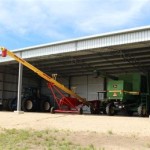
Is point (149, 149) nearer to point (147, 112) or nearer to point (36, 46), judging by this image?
point (147, 112)

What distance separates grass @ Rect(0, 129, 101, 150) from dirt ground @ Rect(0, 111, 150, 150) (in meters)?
0.46

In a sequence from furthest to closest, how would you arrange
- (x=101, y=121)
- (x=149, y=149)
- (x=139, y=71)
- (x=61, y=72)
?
(x=61, y=72) < (x=139, y=71) < (x=101, y=121) < (x=149, y=149)

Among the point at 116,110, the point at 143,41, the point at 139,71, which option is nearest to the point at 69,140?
the point at 143,41

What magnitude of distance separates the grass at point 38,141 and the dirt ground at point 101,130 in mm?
461

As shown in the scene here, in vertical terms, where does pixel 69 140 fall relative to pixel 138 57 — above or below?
below

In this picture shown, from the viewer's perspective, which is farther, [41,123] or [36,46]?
[36,46]

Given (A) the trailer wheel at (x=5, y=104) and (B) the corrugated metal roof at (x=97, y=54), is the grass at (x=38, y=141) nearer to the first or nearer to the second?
(B) the corrugated metal roof at (x=97, y=54)

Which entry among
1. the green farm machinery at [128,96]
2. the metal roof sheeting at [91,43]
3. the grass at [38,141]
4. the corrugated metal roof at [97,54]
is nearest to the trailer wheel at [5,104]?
the corrugated metal roof at [97,54]

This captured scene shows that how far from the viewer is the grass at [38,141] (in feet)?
40.4

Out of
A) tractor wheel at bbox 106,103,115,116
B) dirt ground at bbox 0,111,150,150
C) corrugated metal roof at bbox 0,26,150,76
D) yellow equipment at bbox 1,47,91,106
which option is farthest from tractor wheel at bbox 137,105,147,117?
dirt ground at bbox 0,111,150,150

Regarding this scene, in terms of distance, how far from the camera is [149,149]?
12.0 metres

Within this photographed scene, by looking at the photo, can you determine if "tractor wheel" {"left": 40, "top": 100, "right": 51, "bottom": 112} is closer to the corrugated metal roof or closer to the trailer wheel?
the corrugated metal roof

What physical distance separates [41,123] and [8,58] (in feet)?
36.0

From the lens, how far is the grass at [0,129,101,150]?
1232 cm
